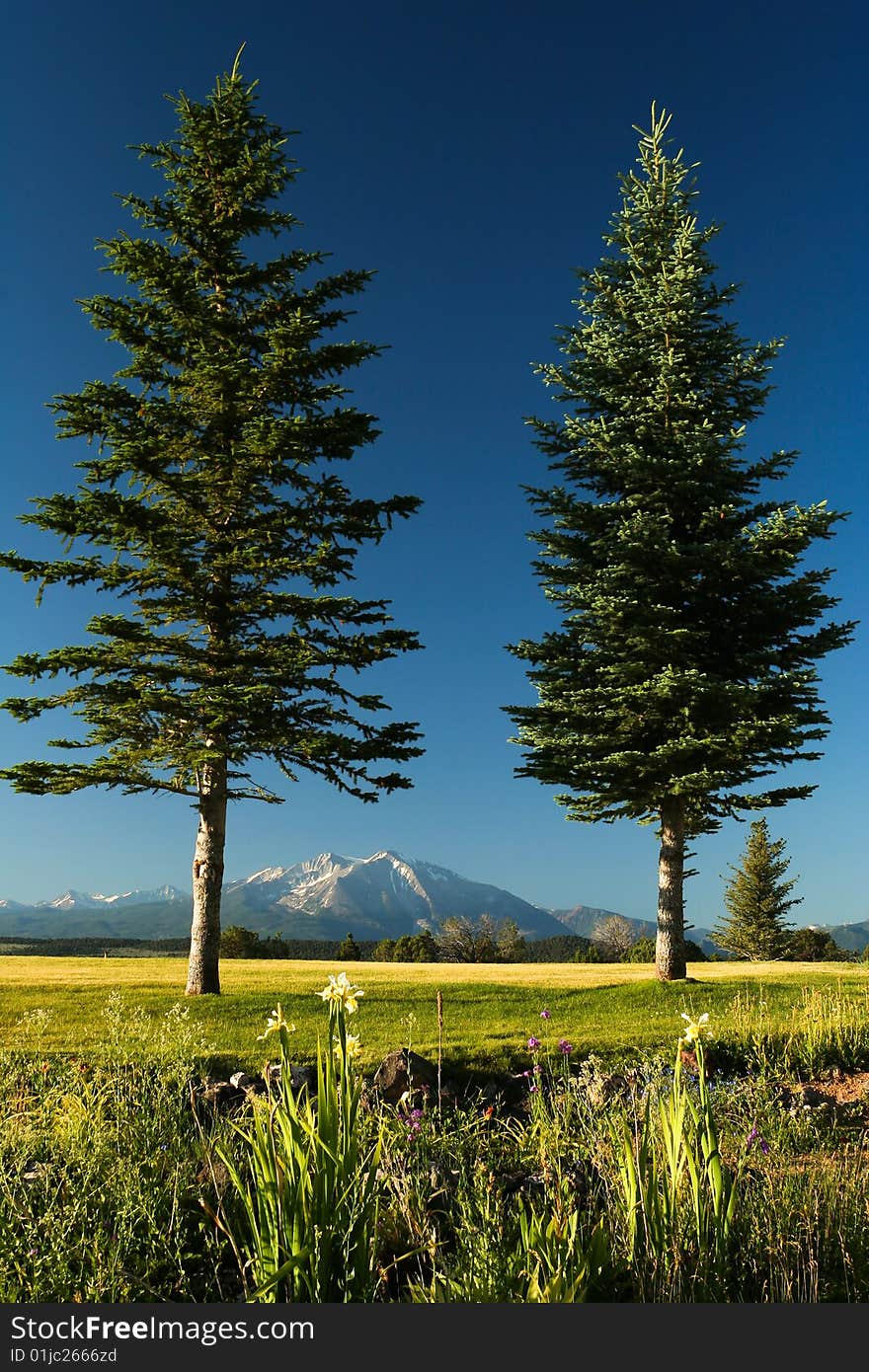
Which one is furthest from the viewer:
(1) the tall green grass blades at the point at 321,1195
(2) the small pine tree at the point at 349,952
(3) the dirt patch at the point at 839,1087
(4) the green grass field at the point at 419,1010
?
(2) the small pine tree at the point at 349,952

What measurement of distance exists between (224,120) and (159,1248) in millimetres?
17683

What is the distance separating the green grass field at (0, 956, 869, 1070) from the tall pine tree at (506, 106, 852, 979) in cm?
255

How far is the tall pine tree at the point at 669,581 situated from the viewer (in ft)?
45.8

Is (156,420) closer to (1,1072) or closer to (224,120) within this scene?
(224,120)

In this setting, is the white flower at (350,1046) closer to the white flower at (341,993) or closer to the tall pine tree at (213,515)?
the white flower at (341,993)

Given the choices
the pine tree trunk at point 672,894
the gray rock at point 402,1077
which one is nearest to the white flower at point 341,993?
the gray rock at point 402,1077

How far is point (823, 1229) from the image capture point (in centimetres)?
412

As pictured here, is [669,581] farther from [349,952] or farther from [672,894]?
[349,952]

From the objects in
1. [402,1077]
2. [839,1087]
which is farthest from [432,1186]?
[839,1087]

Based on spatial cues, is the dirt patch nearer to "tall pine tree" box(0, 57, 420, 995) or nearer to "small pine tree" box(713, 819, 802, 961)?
"tall pine tree" box(0, 57, 420, 995)

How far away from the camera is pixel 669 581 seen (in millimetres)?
14766

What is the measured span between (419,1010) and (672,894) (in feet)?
18.0

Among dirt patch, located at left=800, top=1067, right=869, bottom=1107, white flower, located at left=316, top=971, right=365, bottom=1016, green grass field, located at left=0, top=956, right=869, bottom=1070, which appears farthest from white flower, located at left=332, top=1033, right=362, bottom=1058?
dirt patch, located at left=800, top=1067, right=869, bottom=1107

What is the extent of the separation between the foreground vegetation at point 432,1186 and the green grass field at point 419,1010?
1.66 ft
